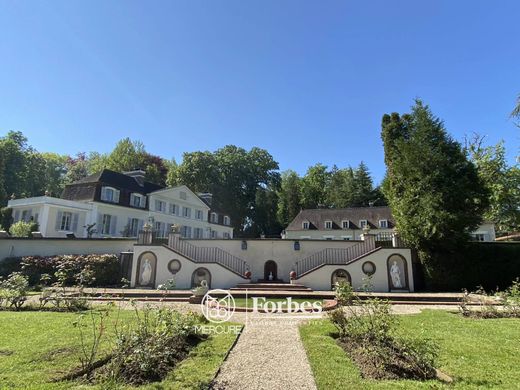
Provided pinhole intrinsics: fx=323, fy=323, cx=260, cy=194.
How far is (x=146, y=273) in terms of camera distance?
1592 centimetres

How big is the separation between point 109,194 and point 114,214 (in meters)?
1.87

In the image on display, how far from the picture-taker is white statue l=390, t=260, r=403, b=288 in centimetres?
1570

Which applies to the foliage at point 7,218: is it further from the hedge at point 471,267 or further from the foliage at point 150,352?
the hedge at point 471,267

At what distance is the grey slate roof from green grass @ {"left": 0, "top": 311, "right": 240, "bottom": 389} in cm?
3315

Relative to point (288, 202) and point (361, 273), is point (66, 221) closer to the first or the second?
point (361, 273)

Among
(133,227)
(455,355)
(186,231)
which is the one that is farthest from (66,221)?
(455,355)

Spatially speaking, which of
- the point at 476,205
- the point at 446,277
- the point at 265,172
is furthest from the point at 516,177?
the point at 265,172

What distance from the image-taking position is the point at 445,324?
27.0 feet

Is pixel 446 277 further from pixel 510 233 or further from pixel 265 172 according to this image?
pixel 265 172

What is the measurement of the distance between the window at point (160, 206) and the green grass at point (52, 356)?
86.5 ft

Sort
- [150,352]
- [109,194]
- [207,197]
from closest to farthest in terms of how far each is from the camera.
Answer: [150,352] < [109,194] < [207,197]

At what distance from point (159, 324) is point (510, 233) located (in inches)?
1771

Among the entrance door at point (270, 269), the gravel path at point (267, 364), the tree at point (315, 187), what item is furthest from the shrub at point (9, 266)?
the tree at point (315, 187)

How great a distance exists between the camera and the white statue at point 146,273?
52.0 feet
